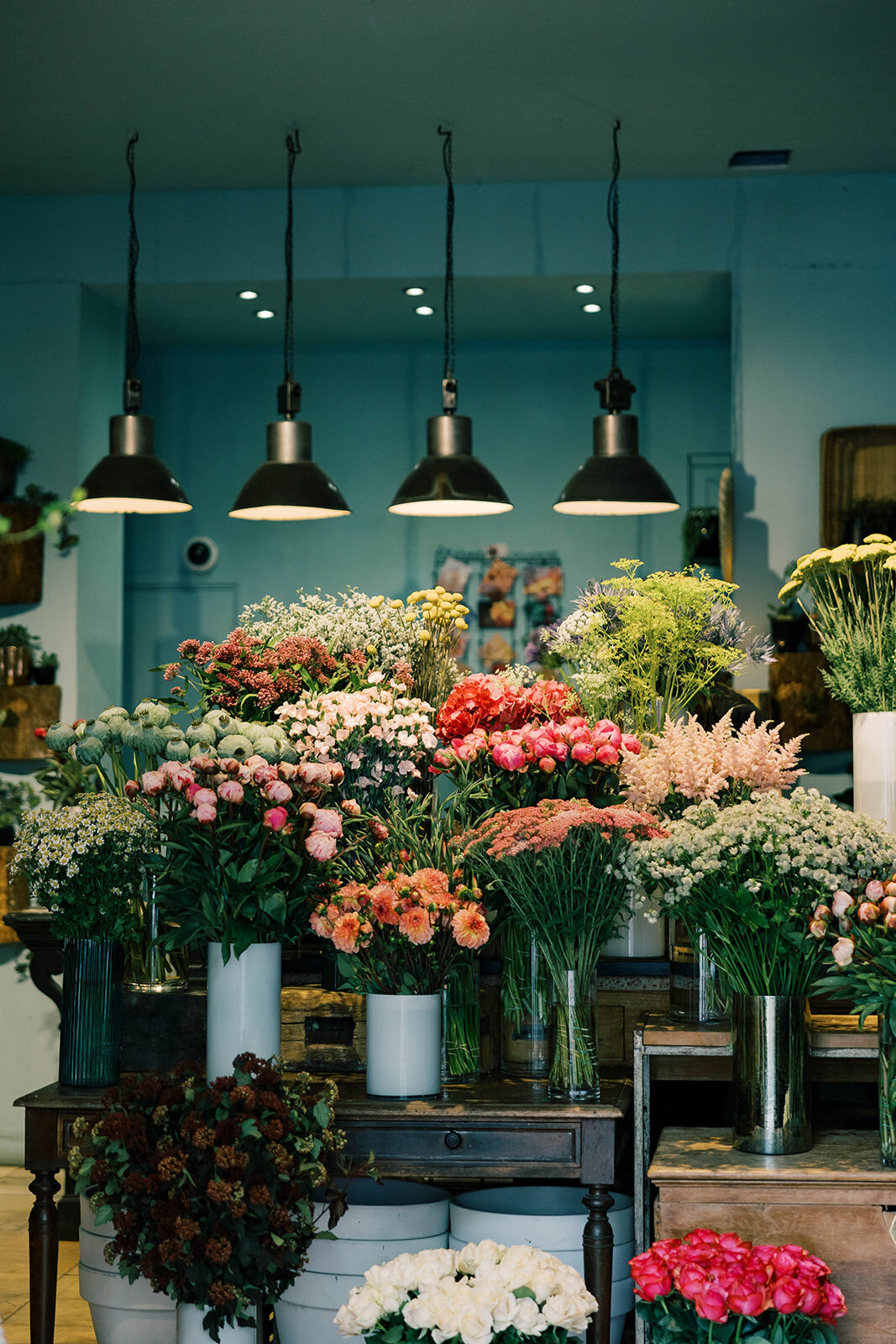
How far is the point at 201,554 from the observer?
646 cm

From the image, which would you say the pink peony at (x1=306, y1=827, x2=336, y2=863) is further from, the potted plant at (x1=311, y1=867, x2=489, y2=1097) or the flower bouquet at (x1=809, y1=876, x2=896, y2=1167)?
the flower bouquet at (x1=809, y1=876, x2=896, y2=1167)

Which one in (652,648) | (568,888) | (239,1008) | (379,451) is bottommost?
(239,1008)

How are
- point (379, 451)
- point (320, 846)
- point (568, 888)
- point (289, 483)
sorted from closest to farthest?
point (320, 846) < point (568, 888) < point (289, 483) < point (379, 451)

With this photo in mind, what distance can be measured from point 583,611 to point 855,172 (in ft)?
10.0

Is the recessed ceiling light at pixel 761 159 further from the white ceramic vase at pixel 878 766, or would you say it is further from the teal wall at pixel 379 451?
the white ceramic vase at pixel 878 766

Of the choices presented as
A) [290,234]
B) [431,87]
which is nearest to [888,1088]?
[431,87]

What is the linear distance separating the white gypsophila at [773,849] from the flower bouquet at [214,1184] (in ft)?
2.41

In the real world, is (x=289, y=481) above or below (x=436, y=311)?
below

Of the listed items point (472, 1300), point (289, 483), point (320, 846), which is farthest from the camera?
point (289, 483)

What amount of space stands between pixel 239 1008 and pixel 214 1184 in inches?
15.8

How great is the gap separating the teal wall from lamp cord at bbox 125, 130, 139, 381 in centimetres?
92

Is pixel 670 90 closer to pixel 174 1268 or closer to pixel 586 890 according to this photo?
pixel 586 890

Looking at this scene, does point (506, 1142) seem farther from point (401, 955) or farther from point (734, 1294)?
point (734, 1294)

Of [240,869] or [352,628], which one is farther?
[352,628]
